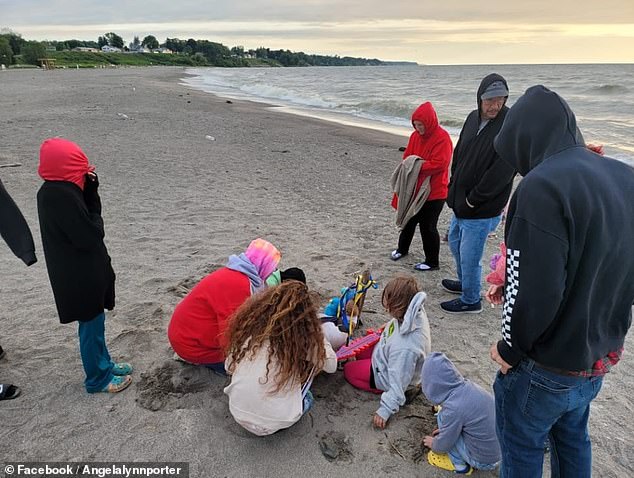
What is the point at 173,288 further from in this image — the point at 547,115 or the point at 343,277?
the point at 547,115

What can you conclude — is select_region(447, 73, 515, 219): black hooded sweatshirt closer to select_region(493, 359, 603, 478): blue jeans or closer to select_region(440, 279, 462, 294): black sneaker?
select_region(440, 279, 462, 294): black sneaker

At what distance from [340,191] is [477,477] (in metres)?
6.29

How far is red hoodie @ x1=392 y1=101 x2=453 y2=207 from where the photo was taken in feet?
15.7

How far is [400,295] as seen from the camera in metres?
3.01

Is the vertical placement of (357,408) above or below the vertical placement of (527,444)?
below

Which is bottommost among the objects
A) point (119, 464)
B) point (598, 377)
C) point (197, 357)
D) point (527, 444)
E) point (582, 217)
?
point (119, 464)

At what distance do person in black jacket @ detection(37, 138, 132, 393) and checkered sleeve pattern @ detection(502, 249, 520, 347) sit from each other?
233cm

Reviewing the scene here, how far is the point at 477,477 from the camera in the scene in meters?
2.56

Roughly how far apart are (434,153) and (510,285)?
3386 millimetres

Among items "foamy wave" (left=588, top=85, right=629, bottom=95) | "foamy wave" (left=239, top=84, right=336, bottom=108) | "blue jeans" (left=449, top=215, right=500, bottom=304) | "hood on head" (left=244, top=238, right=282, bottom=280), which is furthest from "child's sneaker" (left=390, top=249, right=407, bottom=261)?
"foamy wave" (left=588, top=85, right=629, bottom=95)

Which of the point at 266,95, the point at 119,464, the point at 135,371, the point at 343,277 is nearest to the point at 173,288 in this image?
the point at 135,371

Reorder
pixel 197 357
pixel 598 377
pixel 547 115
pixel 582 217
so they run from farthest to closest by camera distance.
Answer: pixel 197 357
pixel 598 377
pixel 547 115
pixel 582 217

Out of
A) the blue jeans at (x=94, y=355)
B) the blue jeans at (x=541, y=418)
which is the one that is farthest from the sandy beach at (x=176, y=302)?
the blue jeans at (x=541, y=418)

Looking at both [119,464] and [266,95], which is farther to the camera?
→ [266,95]
